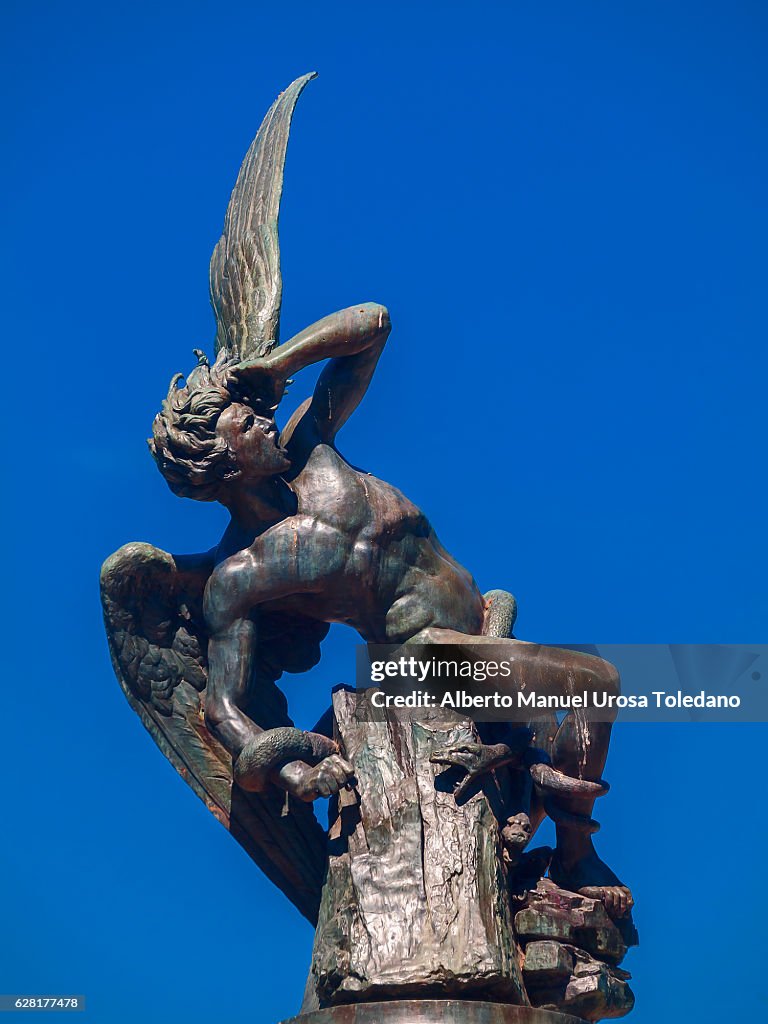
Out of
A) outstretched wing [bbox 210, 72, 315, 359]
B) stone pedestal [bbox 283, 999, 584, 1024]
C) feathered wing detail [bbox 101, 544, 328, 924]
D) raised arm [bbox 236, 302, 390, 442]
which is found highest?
outstretched wing [bbox 210, 72, 315, 359]

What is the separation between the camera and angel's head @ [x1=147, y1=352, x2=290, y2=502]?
10.1 meters

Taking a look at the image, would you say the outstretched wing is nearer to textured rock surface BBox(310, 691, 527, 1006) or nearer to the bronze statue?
the bronze statue

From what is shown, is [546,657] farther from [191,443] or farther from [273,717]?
[191,443]

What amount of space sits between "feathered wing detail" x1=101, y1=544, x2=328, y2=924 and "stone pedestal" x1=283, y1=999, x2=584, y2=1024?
1.23 m

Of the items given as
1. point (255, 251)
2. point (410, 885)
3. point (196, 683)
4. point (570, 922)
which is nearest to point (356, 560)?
point (196, 683)

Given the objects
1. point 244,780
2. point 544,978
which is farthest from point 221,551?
point 544,978

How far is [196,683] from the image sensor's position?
10.9 m

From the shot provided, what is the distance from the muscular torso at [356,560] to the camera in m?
10.3

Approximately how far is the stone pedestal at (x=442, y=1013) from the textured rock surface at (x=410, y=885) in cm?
7

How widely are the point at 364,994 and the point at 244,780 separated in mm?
1384

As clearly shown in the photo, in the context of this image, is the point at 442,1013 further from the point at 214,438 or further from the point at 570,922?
the point at 214,438

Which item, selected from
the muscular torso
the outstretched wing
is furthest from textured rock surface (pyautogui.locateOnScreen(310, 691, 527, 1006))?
the outstretched wing

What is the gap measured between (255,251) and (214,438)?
1372 millimetres

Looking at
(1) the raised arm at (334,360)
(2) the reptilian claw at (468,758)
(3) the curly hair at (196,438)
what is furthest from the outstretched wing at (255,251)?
(2) the reptilian claw at (468,758)
